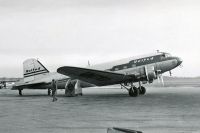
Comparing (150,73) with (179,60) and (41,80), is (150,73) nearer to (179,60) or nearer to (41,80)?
(179,60)

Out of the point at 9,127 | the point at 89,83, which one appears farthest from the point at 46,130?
the point at 89,83

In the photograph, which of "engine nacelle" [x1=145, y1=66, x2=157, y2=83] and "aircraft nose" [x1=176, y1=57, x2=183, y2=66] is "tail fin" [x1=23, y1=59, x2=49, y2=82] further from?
"aircraft nose" [x1=176, y1=57, x2=183, y2=66]

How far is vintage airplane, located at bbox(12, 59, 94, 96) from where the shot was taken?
24.0 meters

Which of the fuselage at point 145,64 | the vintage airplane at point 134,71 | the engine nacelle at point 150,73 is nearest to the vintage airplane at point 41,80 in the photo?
the vintage airplane at point 134,71

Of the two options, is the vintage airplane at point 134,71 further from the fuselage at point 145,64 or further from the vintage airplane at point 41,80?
the vintage airplane at point 41,80

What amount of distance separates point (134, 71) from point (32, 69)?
9627mm

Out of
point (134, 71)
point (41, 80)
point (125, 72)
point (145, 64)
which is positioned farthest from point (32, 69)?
point (145, 64)

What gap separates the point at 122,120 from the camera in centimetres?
1009

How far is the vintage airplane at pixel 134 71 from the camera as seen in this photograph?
20.9 metres

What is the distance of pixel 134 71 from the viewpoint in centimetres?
2152

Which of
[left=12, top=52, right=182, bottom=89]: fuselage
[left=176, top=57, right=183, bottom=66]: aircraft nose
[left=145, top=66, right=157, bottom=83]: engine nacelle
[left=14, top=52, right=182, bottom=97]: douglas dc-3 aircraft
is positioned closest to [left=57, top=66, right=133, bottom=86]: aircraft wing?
[left=14, top=52, right=182, bottom=97]: douglas dc-3 aircraft

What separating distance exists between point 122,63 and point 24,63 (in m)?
9.24

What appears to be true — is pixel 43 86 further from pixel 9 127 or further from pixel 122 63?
pixel 9 127

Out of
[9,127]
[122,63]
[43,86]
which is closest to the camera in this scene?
[9,127]
